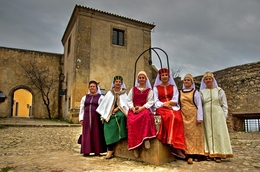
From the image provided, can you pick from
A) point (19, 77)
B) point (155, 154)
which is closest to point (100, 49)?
point (19, 77)

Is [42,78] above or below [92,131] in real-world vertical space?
above

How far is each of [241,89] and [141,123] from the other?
23.8ft

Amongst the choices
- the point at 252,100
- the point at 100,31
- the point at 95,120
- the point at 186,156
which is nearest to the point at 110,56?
the point at 100,31

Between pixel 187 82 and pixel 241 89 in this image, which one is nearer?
pixel 187 82

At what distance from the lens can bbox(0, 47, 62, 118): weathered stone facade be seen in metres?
18.4

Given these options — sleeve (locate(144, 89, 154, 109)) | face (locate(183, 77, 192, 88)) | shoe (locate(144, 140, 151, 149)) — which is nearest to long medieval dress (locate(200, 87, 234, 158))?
face (locate(183, 77, 192, 88))

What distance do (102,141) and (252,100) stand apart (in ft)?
23.0

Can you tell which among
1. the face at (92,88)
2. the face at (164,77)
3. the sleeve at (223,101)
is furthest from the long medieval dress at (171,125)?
the face at (92,88)

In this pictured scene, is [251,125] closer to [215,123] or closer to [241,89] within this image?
[241,89]

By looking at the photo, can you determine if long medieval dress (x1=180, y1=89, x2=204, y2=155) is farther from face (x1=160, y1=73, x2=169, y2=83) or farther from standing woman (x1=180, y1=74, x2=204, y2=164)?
face (x1=160, y1=73, x2=169, y2=83)

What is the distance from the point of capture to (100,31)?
53.0 feet

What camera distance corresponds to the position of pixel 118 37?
16984mm

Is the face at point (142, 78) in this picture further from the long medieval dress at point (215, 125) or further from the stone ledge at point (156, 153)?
the long medieval dress at point (215, 125)

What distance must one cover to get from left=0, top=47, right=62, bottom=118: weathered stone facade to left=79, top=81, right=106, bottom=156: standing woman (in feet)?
50.7
